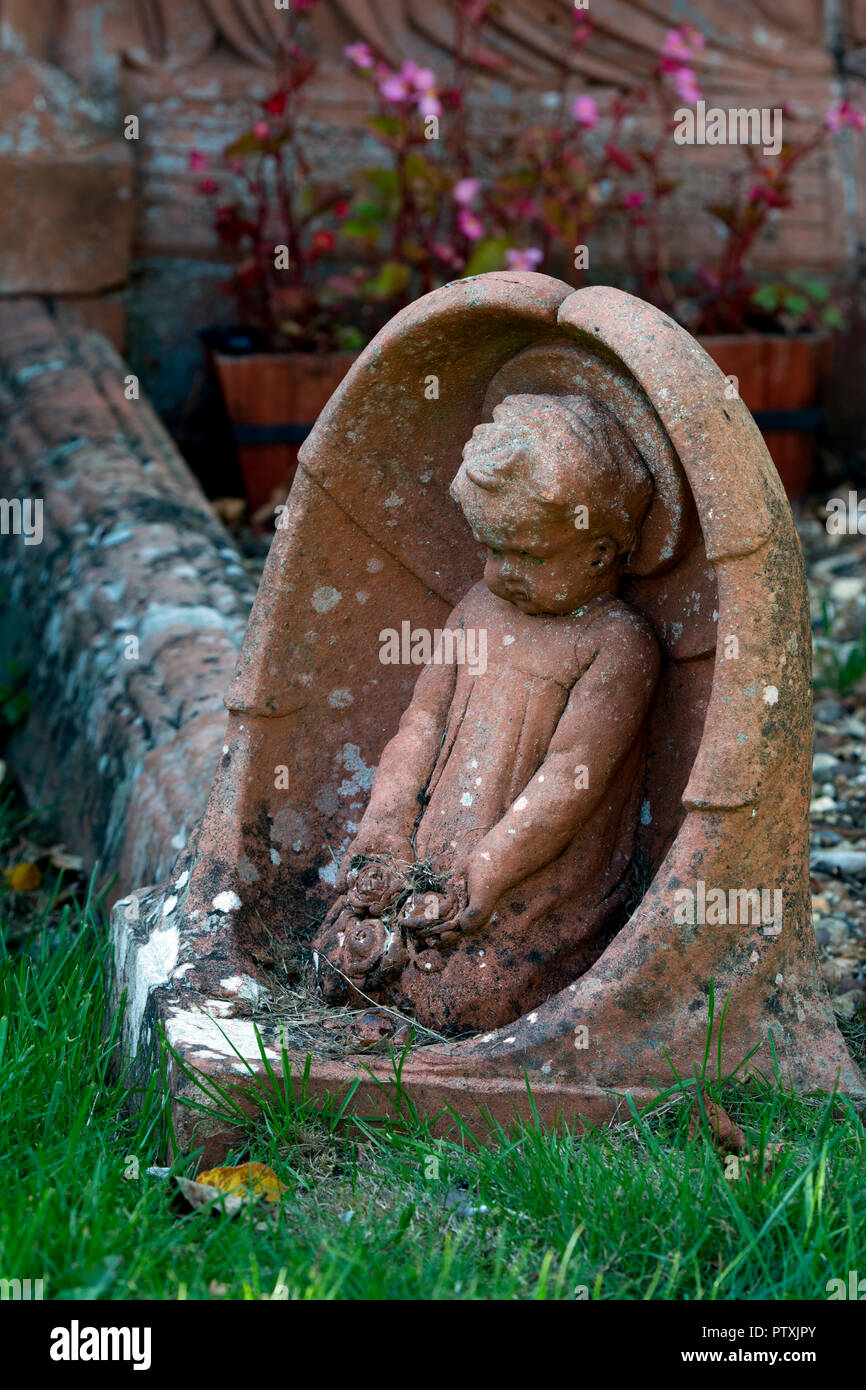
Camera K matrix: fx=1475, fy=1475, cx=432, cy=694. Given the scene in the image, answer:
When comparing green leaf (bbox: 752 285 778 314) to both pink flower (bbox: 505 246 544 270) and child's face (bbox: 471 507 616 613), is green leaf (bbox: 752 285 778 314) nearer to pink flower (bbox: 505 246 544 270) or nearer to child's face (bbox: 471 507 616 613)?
pink flower (bbox: 505 246 544 270)

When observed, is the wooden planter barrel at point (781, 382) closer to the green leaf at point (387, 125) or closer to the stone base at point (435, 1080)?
the green leaf at point (387, 125)

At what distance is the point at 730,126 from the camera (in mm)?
6000

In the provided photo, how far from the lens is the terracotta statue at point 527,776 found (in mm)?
2350

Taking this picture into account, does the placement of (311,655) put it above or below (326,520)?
below

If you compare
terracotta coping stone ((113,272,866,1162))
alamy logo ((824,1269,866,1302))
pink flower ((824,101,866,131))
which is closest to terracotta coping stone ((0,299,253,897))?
terracotta coping stone ((113,272,866,1162))

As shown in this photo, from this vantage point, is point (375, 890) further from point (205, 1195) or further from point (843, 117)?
point (843, 117)

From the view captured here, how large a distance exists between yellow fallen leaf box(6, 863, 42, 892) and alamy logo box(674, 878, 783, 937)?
2068mm

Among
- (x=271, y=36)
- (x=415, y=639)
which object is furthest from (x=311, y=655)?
(x=271, y=36)

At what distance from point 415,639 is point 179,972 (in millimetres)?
778

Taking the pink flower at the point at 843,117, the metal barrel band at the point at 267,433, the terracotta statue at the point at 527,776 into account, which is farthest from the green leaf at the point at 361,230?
the terracotta statue at the point at 527,776

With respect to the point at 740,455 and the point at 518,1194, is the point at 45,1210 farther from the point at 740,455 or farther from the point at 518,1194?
the point at 740,455

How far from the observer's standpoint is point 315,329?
18.5ft

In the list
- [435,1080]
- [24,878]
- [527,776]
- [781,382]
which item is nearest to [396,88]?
A: [781,382]
